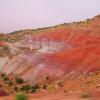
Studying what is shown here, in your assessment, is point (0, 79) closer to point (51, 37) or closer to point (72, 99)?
point (51, 37)

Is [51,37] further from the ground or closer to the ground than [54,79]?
further from the ground

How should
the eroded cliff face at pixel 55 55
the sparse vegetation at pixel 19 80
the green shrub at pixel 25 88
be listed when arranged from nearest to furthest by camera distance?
the green shrub at pixel 25 88
the sparse vegetation at pixel 19 80
the eroded cliff face at pixel 55 55

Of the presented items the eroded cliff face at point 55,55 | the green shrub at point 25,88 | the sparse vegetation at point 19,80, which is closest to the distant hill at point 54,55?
the eroded cliff face at point 55,55

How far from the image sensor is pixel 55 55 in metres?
59.1

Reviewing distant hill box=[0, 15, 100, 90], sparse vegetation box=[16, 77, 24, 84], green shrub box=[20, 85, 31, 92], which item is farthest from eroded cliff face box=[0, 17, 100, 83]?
green shrub box=[20, 85, 31, 92]

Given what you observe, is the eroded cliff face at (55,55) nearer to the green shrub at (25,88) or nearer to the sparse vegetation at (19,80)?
the sparse vegetation at (19,80)

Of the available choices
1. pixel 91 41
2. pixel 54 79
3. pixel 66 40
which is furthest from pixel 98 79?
pixel 66 40

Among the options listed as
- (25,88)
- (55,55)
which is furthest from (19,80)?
(55,55)

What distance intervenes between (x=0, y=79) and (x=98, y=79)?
1819 centimetres

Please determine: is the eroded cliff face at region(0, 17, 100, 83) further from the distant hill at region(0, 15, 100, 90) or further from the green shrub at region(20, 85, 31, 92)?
the green shrub at region(20, 85, 31, 92)

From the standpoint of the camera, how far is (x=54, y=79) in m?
50.9

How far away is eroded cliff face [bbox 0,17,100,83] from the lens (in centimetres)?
5294

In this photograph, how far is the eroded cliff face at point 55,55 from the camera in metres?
52.9

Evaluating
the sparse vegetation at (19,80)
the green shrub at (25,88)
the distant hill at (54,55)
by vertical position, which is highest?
the distant hill at (54,55)
